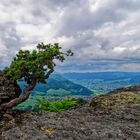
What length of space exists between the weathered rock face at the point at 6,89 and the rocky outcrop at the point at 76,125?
1.68m

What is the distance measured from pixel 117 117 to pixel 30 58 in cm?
949

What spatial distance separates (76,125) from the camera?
26750 millimetres

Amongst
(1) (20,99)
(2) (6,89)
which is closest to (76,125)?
(1) (20,99)

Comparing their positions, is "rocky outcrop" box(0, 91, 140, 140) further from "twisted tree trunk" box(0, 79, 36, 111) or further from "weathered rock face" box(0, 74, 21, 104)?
"weathered rock face" box(0, 74, 21, 104)

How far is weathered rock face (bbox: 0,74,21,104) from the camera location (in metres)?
30.5

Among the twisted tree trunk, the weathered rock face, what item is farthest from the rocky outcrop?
the weathered rock face

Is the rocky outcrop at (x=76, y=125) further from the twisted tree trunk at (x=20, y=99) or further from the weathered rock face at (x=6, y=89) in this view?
the weathered rock face at (x=6, y=89)

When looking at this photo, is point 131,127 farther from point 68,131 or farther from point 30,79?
point 30,79

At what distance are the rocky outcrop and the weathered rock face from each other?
168 cm

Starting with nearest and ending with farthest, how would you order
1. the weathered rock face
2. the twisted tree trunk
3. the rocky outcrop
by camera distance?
the rocky outcrop, the twisted tree trunk, the weathered rock face

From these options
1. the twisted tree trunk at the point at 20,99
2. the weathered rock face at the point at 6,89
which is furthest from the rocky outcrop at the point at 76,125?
the weathered rock face at the point at 6,89

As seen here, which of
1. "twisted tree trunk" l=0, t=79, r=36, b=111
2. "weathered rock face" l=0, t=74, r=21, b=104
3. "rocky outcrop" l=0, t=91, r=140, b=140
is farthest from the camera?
"weathered rock face" l=0, t=74, r=21, b=104

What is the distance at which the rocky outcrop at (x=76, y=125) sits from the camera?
→ 2469 cm

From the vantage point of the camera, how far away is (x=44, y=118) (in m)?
28.3
